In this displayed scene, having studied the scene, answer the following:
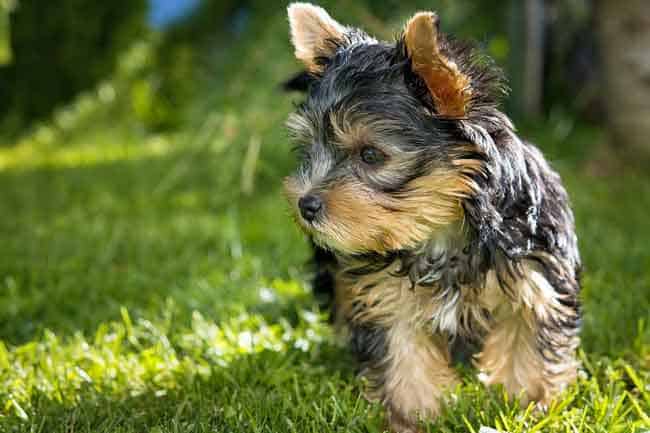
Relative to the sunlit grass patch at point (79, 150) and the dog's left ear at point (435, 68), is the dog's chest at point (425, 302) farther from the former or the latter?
the sunlit grass patch at point (79, 150)

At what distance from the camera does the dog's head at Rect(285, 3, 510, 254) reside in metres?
2.74

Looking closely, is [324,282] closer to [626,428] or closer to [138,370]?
[138,370]

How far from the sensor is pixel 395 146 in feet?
9.01

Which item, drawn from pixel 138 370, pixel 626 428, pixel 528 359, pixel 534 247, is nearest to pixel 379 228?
pixel 534 247

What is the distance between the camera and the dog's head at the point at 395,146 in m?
2.74

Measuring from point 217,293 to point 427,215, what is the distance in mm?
2019

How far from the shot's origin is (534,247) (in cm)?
298

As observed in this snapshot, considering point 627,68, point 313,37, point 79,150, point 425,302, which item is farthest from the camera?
point 79,150

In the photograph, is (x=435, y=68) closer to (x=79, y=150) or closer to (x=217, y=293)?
(x=217, y=293)

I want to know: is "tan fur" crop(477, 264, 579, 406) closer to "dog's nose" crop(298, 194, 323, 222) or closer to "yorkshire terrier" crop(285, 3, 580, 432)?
"yorkshire terrier" crop(285, 3, 580, 432)

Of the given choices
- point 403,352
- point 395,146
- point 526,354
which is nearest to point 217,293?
point 403,352

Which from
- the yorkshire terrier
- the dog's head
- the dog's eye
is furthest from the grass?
the dog's eye

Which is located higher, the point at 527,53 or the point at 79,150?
the point at 527,53

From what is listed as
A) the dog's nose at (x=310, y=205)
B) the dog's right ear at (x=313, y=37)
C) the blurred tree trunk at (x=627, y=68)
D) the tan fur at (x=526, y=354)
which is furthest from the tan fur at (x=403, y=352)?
the blurred tree trunk at (x=627, y=68)
